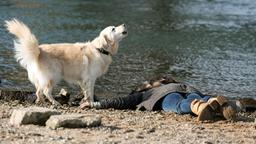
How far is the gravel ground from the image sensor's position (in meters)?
7.32

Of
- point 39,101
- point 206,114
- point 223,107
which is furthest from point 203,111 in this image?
point 39,101

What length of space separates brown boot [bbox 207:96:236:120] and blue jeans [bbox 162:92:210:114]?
59cm

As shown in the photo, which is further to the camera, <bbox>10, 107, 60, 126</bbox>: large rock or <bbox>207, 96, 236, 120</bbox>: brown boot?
<bbox>207, 96, 236, 120</bbox>: brown boot

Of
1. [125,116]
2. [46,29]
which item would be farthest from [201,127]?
[46,29]

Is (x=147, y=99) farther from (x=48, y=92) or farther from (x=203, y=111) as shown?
(x=48, y=92)

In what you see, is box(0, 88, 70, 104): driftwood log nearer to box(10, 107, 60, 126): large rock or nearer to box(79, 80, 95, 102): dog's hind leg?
box(79, 80, 95, 102): dog's hind leg

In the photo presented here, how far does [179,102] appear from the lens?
9945 mm

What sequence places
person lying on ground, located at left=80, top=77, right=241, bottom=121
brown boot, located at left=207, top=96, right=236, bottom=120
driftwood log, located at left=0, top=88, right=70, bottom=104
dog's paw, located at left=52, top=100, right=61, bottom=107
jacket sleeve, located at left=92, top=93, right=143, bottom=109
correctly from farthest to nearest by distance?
driftwood log, located at left=0, top=88, right=70, bottom=104 < dog's paw, located at left=52, top=100, right=61, bottom=107 < jacket sleeve, located at left=92, top=93, right=143, bottom=109 < person lying on ground, located at left=80, top=77, right=241, bottom=121 < brown boot, located at left=207, top=96, right=236, bottom=120

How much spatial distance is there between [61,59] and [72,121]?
323cm

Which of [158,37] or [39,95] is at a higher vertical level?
[158,37]

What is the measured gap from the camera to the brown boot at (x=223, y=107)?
890 centimetres

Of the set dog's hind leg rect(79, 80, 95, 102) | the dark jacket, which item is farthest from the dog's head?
the dark jacket

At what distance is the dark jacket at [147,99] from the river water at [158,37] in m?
2.34

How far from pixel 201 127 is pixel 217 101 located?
55 cm
